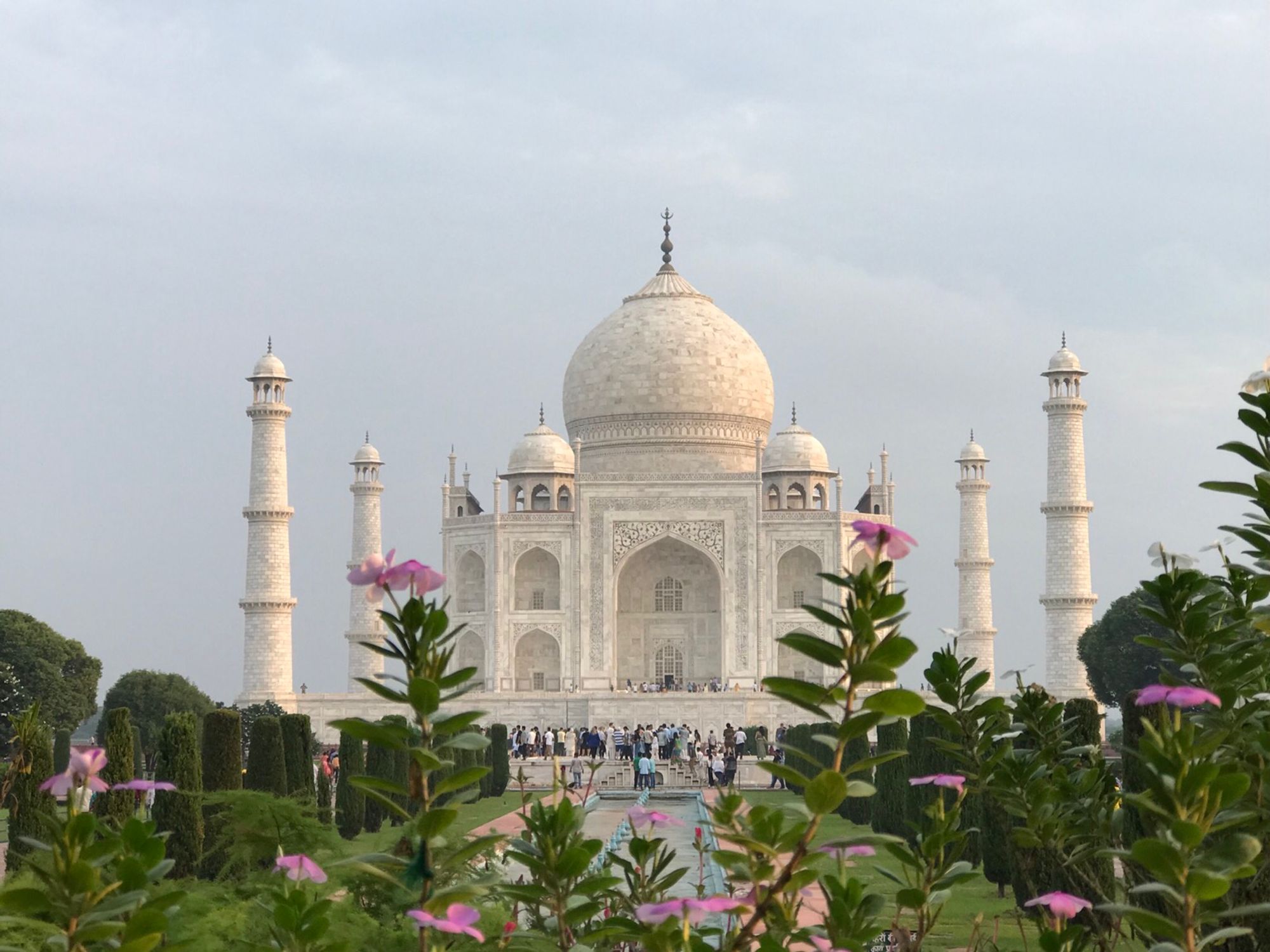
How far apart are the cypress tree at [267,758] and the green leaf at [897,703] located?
1069cm

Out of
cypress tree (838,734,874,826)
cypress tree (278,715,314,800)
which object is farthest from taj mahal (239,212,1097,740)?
cypress tree (278,715,314,800)

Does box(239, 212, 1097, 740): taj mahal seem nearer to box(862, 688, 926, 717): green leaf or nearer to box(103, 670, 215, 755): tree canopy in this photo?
box(103, 670, 215, 755): tree canopy

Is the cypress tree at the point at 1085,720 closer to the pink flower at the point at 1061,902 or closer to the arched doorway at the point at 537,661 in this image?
the pink flower at the point at 1061,902

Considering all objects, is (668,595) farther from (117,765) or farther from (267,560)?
(117,765)

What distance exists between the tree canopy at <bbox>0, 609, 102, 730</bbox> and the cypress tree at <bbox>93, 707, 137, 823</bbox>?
18.3 metres

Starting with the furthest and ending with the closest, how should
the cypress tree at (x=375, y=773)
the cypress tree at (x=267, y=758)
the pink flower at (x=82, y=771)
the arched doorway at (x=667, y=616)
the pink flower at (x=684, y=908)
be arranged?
1. the arched doorway at (x=667, y=616)
2. the cypress tree at (x=375, y=773)
3. the cypress tree at (x=267, y=758)
4. the pink flower at (x=82, y=771)
5. the pink flower at (x=684, y=908)

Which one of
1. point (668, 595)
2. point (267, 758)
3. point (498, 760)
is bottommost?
point (498, 760)

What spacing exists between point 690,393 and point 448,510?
557 cm

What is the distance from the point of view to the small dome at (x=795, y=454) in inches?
1394

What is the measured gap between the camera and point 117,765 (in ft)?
37.8

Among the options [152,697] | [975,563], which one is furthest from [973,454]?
[152,697]

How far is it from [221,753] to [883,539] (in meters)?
10.6

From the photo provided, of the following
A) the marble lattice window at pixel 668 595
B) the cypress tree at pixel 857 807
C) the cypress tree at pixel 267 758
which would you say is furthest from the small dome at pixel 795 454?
the cypress tree at pixel 267 758

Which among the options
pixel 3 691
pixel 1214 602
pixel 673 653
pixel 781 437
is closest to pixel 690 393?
pixel 781 437
